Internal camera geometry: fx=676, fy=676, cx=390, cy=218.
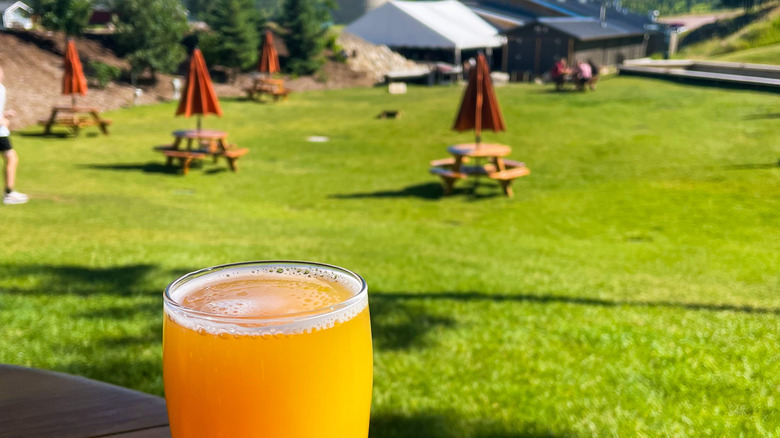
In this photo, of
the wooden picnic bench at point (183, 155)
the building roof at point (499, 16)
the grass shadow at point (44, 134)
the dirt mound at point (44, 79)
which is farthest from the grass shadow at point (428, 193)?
the building roof at point (499, 16)

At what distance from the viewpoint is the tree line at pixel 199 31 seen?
3206 cm

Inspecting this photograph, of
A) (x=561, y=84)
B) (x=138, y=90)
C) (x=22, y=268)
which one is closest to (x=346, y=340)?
(x=22, y=268)

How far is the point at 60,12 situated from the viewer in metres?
31.7

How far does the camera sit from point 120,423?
122cm

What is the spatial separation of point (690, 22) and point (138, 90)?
1630 inches

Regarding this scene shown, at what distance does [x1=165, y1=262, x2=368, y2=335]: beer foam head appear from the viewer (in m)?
0.99

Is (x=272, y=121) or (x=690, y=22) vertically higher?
(x=690, y=22)

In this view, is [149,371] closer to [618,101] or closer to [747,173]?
[747,173]

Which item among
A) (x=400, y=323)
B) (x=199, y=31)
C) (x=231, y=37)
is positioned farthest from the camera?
(x=199, y=31)

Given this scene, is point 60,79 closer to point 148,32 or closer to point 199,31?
point 148,32

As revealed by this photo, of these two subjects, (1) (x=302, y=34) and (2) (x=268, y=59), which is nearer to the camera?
(2) (x=268, y=59)

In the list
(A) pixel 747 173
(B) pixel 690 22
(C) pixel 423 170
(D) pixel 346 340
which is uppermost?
(B) pixel 690 22

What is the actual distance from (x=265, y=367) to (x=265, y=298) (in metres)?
0.17

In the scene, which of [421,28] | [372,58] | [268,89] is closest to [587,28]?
[421,28]
